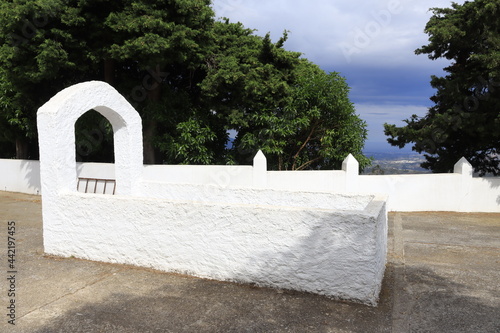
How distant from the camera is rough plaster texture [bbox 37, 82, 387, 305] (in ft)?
12.9

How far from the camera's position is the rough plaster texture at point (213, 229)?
3945 millimetres

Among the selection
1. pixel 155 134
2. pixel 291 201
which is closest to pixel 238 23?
pixel 155 134

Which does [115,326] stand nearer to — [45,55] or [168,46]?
[168,46]

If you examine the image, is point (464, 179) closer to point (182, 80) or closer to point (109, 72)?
point (182, 80)

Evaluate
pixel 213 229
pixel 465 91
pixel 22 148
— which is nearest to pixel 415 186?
pixel 465 91

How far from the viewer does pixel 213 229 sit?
14.8 ft

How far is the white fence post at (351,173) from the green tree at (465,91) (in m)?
2.74

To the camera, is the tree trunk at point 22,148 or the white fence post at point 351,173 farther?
the tree trunk at point 22,148

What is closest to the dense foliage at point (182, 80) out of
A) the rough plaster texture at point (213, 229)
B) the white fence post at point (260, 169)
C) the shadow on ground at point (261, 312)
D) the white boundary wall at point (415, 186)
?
the white fence post at point (260, 169)

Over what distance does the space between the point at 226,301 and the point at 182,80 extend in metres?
10.2

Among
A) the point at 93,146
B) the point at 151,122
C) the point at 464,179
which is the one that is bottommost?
the point at 464,179

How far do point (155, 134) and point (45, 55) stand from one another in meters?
3.75

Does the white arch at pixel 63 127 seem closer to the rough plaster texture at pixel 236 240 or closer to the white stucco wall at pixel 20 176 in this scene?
the rough plaster texture at pixel 236 240

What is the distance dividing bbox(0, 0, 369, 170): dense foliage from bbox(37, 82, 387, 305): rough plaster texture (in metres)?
4.59
